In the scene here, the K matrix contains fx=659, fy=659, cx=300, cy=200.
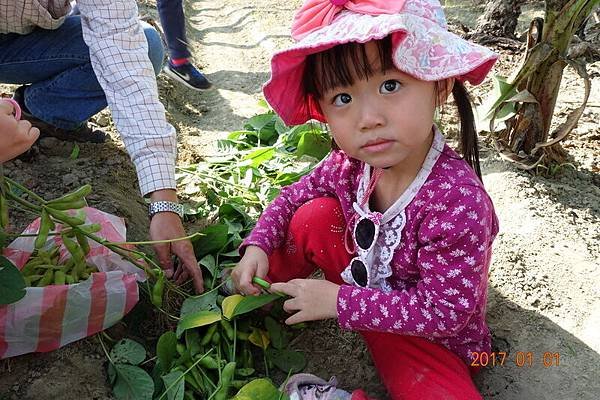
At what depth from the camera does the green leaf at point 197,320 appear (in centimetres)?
124

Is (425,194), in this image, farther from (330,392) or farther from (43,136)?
(43,136)

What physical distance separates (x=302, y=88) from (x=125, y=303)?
0.50 metres

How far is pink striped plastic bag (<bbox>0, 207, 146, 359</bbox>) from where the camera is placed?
3.58 ft

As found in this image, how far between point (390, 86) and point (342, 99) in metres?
0.08

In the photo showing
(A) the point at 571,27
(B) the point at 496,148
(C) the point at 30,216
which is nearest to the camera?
(C) the point at 30,216

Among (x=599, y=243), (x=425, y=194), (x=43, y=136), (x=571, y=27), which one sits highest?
(x=571, y=27)

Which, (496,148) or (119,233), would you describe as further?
(496,148)

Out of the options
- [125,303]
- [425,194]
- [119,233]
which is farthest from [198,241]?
[425,194]

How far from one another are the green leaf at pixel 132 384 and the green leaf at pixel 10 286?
0.25 m

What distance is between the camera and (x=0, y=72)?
1.78 m

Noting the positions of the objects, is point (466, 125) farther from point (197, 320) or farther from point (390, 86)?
point (197, 320)

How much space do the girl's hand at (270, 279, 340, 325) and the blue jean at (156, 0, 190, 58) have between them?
1.81 m

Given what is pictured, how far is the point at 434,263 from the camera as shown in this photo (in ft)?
3.50

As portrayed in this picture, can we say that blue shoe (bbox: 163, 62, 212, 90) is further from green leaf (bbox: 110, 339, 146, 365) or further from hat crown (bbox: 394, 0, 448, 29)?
hat crown (bbox: 394, 0, 448, 29)
